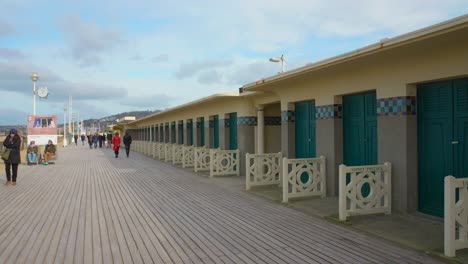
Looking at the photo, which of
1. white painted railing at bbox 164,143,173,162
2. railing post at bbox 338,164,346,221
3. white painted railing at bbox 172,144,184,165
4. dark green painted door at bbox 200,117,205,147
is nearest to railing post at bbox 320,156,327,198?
railing post at bbox 338,164,346,221

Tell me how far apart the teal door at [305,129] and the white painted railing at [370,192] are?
9.42ft

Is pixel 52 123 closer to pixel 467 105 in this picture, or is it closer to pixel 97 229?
pixel 97 229

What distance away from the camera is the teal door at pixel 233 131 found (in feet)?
46.9

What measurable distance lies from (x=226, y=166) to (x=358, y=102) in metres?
6.05

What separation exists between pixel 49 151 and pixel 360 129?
52.1 ft

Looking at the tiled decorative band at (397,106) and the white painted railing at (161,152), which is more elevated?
the tiled decorative band at (397,106)

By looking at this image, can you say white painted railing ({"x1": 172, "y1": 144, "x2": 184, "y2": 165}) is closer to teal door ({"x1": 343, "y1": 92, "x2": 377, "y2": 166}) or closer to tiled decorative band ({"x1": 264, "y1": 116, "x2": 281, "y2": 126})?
tiled decorative band ({"x1": 264, "y1": 116, "x2": 281, "y2": 126})

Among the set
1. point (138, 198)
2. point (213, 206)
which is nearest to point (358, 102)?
point (213, 206)

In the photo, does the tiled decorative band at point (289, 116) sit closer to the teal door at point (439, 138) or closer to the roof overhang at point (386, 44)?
the roof overhang at point (386, 44)

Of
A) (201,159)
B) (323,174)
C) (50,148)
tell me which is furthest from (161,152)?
(323,174)

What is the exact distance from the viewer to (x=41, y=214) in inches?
280

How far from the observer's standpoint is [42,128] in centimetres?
1811

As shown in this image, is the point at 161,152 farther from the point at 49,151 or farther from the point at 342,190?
Result: the point at 342,190

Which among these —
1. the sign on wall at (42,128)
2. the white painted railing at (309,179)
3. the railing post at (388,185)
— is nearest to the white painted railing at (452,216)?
the railing post at (388,185)
